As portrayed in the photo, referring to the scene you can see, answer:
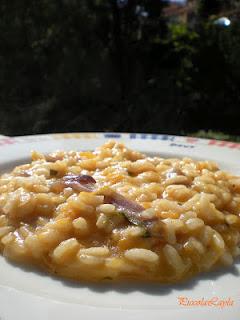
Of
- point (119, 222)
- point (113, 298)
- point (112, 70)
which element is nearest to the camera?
Result: point (113, 298)

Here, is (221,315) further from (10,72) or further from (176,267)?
(10,72)

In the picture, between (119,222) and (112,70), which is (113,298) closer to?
(119,222)

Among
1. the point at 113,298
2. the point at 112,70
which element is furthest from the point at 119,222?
the point at 112,70

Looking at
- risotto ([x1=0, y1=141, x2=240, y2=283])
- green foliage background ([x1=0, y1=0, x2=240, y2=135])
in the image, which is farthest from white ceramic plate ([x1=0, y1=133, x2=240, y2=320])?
green foliage background ([x1=0, y1=0, x2=240, y2=135])

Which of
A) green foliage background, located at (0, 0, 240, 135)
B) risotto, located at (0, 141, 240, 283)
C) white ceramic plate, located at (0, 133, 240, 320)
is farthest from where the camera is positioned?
green foliage background, located at (0, 0, 240, 135)

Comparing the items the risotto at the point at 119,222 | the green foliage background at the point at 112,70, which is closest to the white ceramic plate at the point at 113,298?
the risotto at the point at 119,222

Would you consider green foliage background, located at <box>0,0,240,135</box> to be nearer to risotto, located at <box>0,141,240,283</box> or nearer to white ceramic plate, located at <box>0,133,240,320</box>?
risotto, located at <box>0,141,240,283</box>

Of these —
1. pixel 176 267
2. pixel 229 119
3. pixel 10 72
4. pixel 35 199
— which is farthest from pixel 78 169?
pixel 229 119

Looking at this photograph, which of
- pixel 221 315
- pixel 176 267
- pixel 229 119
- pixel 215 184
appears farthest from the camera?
pixel 229 119
